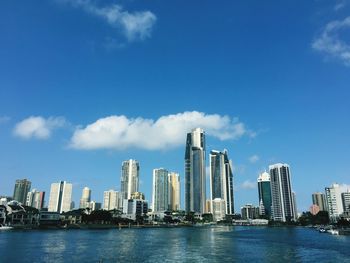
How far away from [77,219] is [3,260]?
142m

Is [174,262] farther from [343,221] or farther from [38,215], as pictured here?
[343,221]

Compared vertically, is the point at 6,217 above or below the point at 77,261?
above

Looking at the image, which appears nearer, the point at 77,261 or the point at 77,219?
the point at 77,261

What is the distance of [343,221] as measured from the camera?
16350cm

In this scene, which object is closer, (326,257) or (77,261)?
(77,261)

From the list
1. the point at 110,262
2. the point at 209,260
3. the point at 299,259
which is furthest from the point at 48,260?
the point at 299,259

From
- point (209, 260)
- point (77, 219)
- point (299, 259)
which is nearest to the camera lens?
point (209, 260)

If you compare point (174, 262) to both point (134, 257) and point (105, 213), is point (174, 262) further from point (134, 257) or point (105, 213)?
point (105, 213)

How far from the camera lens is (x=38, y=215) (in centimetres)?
15638

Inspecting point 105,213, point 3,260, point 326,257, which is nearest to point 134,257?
point 3,260

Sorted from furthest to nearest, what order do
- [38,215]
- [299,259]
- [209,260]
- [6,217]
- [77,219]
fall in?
[77,219], [38,215], [6,217], [299,259], [209,260]

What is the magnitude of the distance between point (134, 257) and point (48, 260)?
40.9 feet

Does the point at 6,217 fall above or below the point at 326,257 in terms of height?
above

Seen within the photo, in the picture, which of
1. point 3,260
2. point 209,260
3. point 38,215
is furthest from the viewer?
point 38,215
